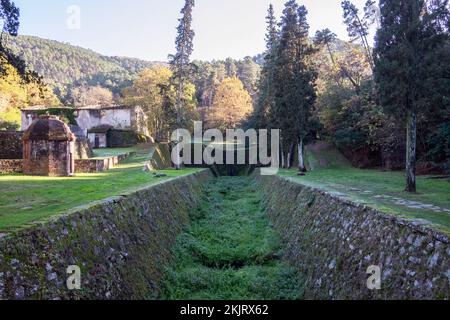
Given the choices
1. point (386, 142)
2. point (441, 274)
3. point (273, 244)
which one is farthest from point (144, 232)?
point (386, 142)

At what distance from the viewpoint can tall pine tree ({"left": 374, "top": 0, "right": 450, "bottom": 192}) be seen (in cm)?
1364

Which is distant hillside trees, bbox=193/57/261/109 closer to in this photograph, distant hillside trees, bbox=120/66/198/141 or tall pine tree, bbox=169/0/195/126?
distant hillside trees, bbox=120/66/198/141

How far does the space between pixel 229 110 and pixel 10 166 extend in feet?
137

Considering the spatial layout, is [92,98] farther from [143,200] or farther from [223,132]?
[143,200]

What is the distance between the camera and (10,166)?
71.8 ft

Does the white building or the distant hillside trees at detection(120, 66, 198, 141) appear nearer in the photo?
the white building

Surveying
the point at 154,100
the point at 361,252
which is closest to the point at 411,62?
the point at 361,252

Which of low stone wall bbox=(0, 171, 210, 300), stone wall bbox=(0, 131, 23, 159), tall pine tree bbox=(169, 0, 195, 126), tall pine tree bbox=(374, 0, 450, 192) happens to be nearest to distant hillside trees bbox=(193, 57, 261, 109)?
tall pine tree bbox=(169, 0, 195, 126)

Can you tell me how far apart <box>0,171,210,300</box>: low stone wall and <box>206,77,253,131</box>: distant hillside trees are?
4873cm

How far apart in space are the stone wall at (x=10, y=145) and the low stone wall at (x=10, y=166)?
6421 millimetres

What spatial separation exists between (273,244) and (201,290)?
413 centimetres

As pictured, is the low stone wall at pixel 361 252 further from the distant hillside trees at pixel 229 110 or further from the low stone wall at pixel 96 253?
the distant hillside trees at pixel 229 110

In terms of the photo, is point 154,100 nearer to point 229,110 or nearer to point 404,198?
point 229,110

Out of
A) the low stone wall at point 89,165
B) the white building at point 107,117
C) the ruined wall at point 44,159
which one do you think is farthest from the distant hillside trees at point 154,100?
the ruined wall at point 44,159
